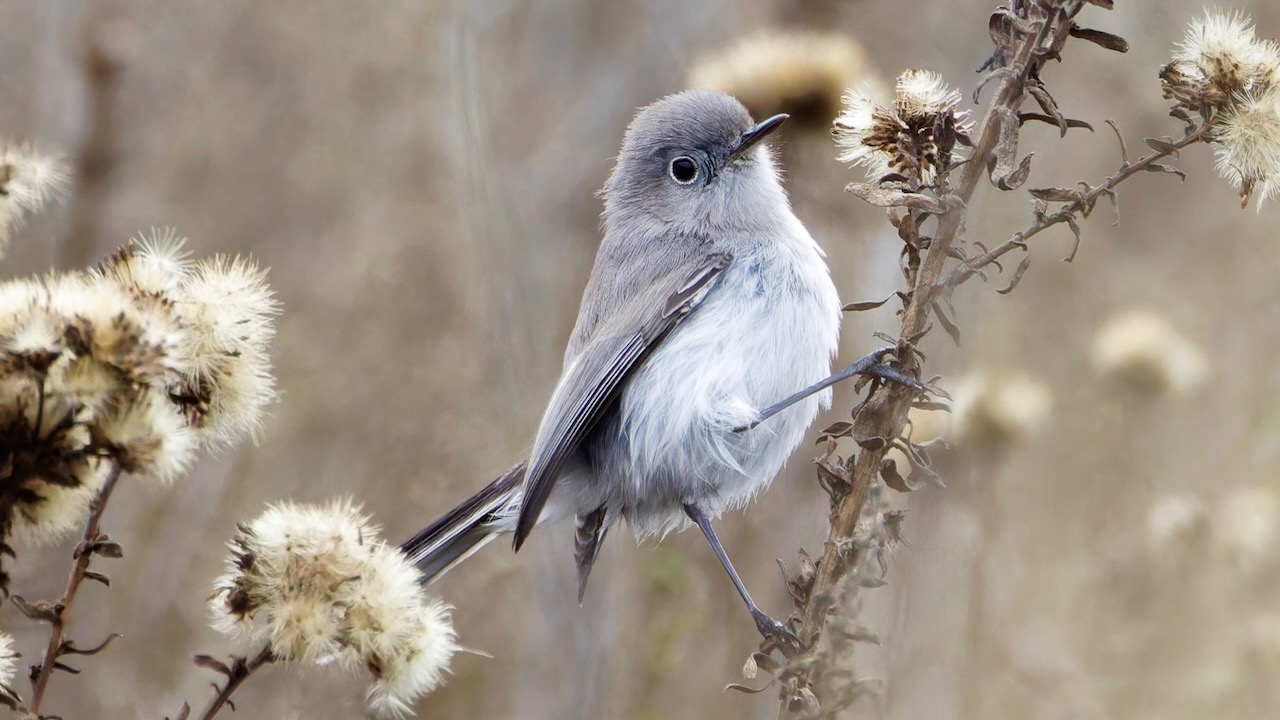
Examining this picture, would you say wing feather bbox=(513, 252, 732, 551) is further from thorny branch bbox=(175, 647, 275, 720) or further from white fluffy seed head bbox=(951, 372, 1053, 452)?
thorny branch bbox=(175, 647, 275, 720)

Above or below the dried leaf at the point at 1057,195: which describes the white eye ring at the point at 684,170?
Result: above

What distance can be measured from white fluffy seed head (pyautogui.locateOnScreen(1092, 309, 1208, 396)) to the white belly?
93 centimetres

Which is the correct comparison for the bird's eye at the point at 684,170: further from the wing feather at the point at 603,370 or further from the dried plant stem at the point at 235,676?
the dried plant stem at the point at 235,676

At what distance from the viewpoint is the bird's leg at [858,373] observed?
2.11 metres

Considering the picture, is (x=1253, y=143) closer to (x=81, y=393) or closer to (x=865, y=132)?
(x=865, y=132)

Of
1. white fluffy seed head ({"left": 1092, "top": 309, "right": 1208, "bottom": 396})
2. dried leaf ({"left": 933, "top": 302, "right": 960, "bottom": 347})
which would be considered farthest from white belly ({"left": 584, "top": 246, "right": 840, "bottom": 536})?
dried leaf ({"left": 933, "top": 302, "right": 960, "bottom": 347})

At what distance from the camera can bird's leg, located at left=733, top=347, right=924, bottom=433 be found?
6.93ft

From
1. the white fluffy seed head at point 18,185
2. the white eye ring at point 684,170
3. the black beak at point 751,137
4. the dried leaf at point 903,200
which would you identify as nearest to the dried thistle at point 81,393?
the white fluffy seed head at point 18,185

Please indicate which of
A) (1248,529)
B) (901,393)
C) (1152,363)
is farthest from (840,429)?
(1152,363)

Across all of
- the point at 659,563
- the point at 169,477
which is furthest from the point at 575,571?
the point at 169,477

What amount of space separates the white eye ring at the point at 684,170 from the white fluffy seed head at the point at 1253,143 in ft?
6.02

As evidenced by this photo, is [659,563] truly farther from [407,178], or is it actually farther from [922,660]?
[407,178]

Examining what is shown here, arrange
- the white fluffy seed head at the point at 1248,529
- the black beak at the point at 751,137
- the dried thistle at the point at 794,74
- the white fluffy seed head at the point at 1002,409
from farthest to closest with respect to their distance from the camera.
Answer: the dried thistle at the point at 794,74 → the black beak at the point at 751,137 → the white fluffy seed head at the point at 1002,409 → the white fluffy seed head at the point at 1248,529

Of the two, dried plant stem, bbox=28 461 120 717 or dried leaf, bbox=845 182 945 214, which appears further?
dried leaf, bbox=845 182 945 214
